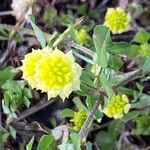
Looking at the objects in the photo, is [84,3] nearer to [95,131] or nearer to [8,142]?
[95,131]

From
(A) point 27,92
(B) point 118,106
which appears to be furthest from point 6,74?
(B) point 118,106

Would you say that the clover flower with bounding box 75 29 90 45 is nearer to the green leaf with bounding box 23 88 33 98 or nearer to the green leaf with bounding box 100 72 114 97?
the green leaf with bounding box 23 88 33 98

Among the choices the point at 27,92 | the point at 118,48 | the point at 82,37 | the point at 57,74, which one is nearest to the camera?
the point at 57,74

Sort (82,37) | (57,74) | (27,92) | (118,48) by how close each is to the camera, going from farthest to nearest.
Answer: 1. (82,37)
2. (27,92)
3. (118,48)
4. (57,74)

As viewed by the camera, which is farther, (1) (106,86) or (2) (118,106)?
(2) (118,106)

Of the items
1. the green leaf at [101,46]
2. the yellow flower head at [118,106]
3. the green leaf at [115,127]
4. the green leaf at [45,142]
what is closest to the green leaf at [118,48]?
the green leaf at [101,46]

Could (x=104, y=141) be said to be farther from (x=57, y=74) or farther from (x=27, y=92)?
(x=57, y=74)

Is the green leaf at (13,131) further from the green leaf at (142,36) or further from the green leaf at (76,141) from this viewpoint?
the green leaf at (142,36)

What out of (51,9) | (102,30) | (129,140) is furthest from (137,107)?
(51,9)
